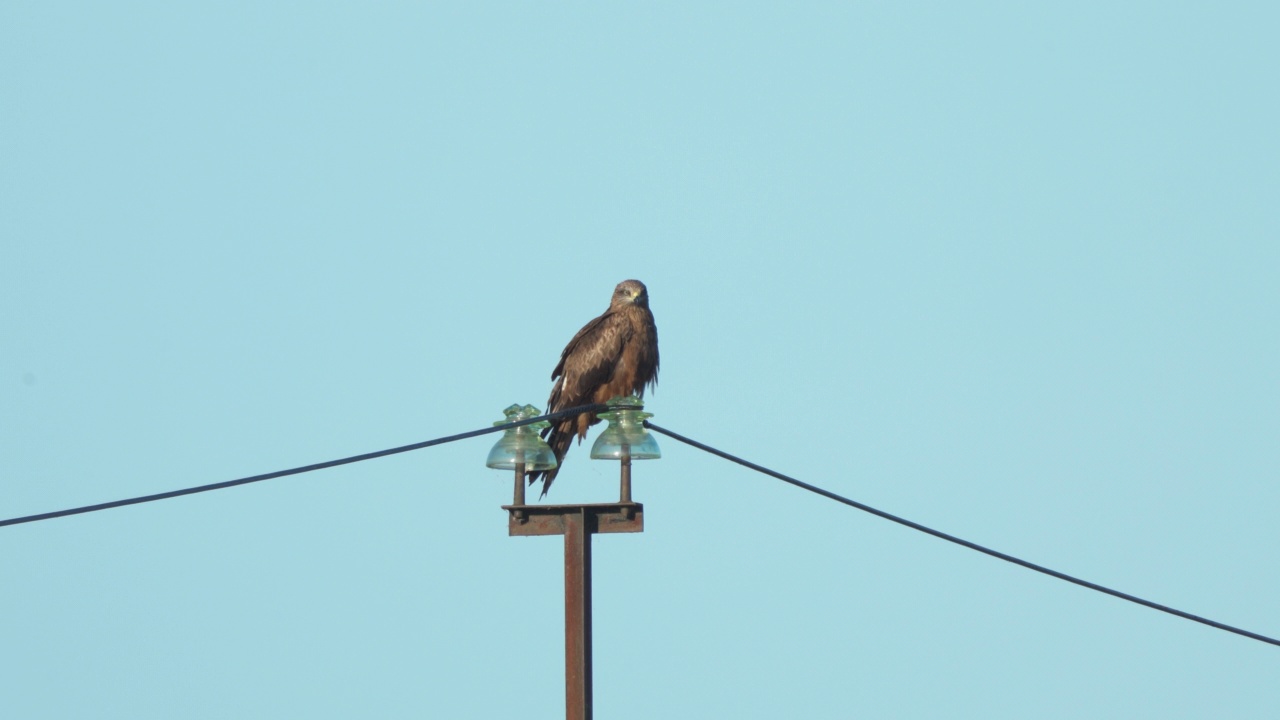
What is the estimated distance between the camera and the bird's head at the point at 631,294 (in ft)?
47.4

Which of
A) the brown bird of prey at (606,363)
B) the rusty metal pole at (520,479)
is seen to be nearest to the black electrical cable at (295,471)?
the rusty metal pole at (520,479)

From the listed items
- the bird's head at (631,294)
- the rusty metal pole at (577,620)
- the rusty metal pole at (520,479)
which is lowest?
the rusty metal pole at (577,620)

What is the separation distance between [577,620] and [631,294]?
6829 mm

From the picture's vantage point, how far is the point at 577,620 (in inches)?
312

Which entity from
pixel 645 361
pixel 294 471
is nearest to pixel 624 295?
pixel 645 361

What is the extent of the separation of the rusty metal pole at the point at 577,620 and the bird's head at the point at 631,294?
6351mm

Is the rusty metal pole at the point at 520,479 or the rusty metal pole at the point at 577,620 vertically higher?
the rusty metal pole at the point at 520,479

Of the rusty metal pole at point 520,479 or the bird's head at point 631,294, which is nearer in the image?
the rusty metal pole at point 520,479

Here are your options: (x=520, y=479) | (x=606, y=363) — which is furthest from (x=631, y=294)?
(x=520, y=479)

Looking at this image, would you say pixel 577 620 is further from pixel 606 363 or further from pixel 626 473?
pixel 606 363

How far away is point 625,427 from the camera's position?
8.80 m

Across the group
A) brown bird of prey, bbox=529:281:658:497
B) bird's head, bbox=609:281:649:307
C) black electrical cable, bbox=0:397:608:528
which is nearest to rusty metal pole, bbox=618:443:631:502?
black electrical cable, bbox=0:397:608:528

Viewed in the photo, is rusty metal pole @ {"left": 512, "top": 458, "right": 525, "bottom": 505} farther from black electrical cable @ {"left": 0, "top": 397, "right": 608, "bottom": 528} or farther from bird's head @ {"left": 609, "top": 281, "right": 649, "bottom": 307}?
bird's head @ {"left": 609, "top": 281, "right": 649, "bottom": 307}

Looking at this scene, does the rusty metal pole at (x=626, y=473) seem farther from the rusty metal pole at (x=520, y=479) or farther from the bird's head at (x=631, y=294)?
the bird's head at (x=631, y=294)
